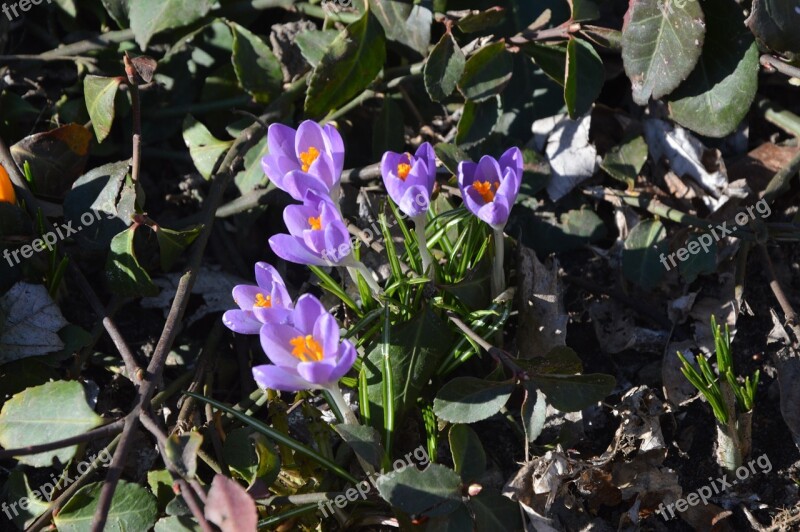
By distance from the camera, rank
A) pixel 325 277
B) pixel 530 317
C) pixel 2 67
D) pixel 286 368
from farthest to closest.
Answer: pixel 2 67
pixel 530 317
pixel 325 277
pixel 286 368

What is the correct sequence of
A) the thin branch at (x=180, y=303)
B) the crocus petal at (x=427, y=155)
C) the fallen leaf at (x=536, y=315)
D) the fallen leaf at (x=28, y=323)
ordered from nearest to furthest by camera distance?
the thin branch at (x=180, y=303), the crocus petal at (x=427, y=155), the fallen leaf at (x=28, y=323), the fallen leaf at (x=536, y=315)

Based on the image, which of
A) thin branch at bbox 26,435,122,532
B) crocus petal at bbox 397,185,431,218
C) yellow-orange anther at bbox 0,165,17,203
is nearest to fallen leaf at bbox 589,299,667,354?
crocus petal at bbox 397,185,431,218

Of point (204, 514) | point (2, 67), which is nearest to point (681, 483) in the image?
point (204, 514)

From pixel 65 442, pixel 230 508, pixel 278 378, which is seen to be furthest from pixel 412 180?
pixel 65 442

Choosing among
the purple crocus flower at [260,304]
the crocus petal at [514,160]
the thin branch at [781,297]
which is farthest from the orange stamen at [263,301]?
the thin branch at [781,297]

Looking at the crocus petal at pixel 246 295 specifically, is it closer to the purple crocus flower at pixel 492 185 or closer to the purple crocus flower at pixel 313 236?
the purple crocus flower at pixel 313 236

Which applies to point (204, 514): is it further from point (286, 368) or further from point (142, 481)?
point (142, 481)

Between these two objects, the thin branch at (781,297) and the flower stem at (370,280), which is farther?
the thin branch at (781,297)
